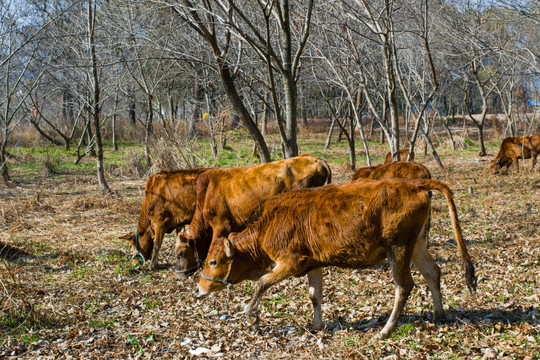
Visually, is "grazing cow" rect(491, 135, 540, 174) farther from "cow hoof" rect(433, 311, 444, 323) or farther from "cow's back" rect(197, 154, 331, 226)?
"cow hoof" rect(433, 311, 444, 323)

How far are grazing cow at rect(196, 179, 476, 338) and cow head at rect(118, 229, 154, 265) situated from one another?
2752 mm

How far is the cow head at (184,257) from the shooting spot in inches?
282

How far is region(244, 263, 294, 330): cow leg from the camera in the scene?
5.30 m

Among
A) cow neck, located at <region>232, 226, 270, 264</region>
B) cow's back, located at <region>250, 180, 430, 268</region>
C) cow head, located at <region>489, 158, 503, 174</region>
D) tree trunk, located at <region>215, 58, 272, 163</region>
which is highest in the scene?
tree trunk, located at <region>215, 58, 272, 163</region>

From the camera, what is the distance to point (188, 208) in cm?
830

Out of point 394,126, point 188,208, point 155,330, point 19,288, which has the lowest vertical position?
point 155,330

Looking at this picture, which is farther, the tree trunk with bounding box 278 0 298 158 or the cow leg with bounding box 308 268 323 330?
the tree trunk with bounding box 278 0 298 158

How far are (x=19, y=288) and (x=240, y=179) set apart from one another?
3.26m

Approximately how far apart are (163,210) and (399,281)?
4.43 metres

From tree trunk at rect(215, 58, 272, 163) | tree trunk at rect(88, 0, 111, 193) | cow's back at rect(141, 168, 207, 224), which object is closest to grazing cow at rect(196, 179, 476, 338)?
cow's back at rect(141, 168, 207, 224)

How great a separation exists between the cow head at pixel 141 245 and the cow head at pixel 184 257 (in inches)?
49.3

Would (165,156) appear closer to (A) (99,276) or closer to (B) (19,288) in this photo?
(A) (99,276)

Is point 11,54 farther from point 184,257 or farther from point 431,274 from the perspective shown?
point 431,274

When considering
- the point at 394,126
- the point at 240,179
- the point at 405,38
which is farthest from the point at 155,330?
the point at 405,38
